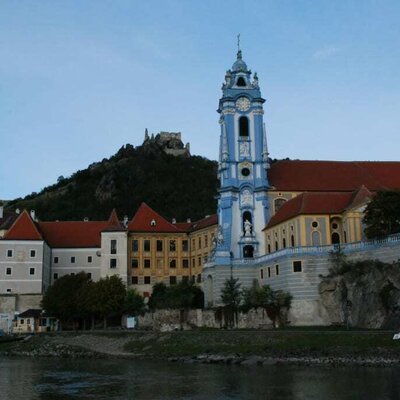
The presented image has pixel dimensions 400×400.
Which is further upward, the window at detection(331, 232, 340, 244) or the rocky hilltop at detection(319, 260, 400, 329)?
the window at detection(331, 232, 340, 244)

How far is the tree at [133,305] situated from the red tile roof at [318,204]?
19171mm

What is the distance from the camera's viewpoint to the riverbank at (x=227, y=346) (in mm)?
44938

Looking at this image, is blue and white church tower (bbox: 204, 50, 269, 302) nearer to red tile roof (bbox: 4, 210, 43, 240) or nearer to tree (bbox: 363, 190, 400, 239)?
tree (bbox: 363, 190, 400, 239)

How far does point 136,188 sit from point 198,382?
12038 centimetres

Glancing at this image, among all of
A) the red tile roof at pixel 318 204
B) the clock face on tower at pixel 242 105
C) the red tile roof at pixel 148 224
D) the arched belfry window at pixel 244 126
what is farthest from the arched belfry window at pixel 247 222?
the red tile roof at pixel 148 224

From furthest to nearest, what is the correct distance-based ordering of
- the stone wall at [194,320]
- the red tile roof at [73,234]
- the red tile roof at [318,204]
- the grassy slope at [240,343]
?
1. the red tile roof at [73,234]
2. the red tile roof at [318,204]
3. the stone wall at [194,320]
4. the grassy slope at [240,343]

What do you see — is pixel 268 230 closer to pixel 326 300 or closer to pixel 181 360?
pixel 326 300

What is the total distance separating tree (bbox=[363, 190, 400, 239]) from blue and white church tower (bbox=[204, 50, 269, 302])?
17705 mm

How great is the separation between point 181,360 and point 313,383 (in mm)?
17818

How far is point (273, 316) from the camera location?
65438 mm

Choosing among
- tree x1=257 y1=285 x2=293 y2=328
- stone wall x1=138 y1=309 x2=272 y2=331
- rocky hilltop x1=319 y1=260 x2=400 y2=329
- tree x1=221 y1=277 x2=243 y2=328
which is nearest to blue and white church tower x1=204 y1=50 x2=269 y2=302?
tree x1=221 y1=277 x2=243 y2=328

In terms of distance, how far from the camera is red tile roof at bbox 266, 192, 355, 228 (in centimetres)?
6775

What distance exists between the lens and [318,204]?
226ft

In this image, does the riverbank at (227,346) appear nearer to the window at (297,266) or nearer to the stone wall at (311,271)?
the stone wall at (311,271)
